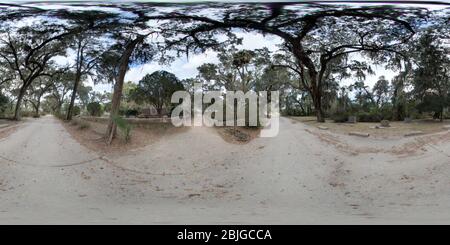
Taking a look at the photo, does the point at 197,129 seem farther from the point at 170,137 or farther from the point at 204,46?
the point at 204,46

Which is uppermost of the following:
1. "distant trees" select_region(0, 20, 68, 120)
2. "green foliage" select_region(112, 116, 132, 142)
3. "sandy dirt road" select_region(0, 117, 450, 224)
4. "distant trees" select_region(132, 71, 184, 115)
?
"distant trees" select_region(0, 20, 68, 120)

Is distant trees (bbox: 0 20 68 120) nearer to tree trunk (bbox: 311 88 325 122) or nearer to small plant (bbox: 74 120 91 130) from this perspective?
small plant (bbox: 74 120 91 130)

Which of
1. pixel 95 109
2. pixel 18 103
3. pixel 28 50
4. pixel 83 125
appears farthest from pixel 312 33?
pixel 18 103

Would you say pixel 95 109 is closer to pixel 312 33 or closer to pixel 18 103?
pixel 18 103

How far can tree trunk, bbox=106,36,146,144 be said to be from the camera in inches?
85.6

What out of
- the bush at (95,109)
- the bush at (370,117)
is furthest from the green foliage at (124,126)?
the bush at (370,117)

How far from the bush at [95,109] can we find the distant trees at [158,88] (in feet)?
0.69

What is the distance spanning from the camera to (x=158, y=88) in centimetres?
215

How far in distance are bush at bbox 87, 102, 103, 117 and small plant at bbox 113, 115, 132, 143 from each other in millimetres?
103

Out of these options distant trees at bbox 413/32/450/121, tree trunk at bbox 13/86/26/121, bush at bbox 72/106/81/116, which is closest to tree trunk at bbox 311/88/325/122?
distant trees at bbox 413/32/450/121

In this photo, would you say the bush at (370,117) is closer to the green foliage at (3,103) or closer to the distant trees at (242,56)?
the distant trees at (242,56)

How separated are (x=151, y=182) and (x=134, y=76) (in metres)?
0.55

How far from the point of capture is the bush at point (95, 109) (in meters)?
2.21

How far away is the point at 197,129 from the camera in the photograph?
Answer: 2.17m
